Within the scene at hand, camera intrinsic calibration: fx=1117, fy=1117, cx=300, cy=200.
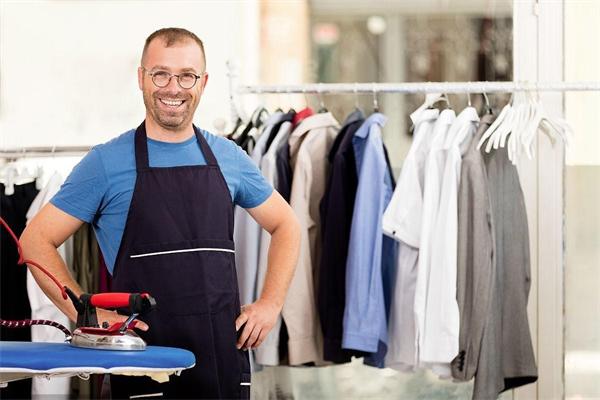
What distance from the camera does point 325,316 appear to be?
365 centimetres

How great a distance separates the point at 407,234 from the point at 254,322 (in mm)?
897

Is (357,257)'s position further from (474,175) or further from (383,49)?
(383,49)

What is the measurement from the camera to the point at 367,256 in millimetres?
3598

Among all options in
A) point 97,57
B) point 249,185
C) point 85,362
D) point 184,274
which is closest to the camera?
point 85,362

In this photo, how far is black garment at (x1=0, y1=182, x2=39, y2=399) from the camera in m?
3.78

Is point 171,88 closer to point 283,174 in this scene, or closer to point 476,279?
point 283,174

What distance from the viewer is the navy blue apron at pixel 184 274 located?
2.69 metres

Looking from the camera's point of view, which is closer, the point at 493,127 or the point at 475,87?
the point at 493,127

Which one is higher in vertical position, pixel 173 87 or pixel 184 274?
pixel 173 87

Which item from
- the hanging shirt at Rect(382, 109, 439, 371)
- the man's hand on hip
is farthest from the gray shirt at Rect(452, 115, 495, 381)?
the man's hand on hip

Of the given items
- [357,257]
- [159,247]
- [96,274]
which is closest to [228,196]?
[159,247]

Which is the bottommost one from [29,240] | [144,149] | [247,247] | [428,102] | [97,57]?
[247,247]

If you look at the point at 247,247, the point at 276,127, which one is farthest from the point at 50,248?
the point at 276,127

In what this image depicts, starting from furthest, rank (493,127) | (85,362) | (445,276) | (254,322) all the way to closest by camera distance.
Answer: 1. (493,127)
2. (445,276)
3. (254,322)
4. (85,362)
